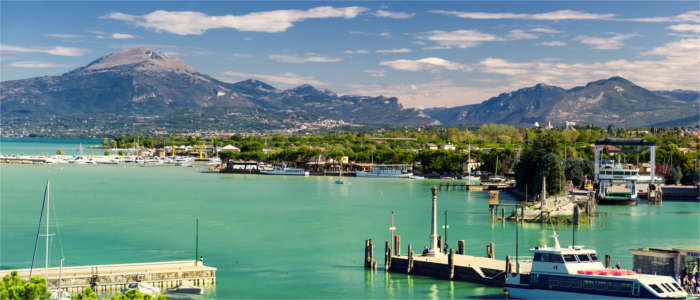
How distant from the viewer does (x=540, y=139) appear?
237 ft

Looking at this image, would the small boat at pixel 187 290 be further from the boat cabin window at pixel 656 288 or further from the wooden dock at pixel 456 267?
the boat cabin window at pixel 656 288

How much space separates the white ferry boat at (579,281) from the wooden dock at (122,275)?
10359 mm

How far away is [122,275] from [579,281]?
564 inches

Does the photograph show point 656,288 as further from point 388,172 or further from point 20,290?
point 388,172

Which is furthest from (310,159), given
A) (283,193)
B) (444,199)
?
(444,199)

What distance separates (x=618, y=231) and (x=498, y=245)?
10545 millimetres

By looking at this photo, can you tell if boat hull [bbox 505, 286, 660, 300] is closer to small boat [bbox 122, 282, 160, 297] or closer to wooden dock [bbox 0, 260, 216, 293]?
wooden dock [bbox 0, 260, 216, 293]

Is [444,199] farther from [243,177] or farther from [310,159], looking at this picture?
[310,159]

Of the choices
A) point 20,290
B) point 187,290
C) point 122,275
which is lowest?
point 187,290

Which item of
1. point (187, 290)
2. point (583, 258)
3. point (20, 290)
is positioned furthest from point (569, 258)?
point (20, 290)

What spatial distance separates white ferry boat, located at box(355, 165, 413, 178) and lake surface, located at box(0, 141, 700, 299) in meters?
23.0

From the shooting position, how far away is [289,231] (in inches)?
1603

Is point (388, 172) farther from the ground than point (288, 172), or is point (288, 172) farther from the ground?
point (388, 172)

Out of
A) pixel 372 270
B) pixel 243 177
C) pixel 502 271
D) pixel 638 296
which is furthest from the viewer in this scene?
pixel 243 177
